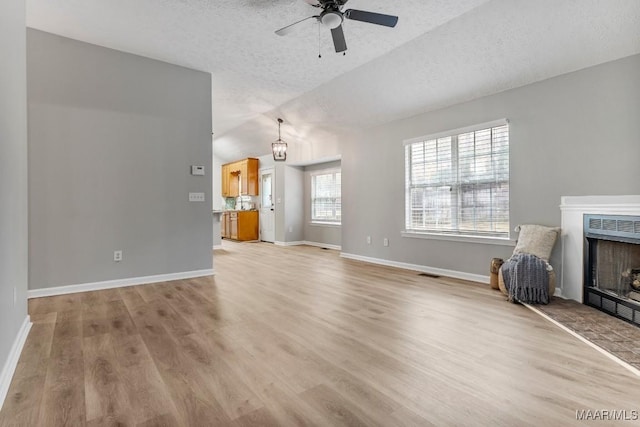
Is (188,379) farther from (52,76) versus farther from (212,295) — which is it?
(52,76)

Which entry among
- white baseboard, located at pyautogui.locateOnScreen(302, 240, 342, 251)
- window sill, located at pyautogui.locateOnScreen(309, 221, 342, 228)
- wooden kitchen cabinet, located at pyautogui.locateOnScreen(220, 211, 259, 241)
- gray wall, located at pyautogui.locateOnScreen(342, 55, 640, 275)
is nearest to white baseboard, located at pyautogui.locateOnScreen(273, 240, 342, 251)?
white baseboard, located at pyautogui.locateOnScreen(302, 240, 342, 251)

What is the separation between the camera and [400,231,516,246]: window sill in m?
4.09

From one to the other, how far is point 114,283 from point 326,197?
16.6 feet

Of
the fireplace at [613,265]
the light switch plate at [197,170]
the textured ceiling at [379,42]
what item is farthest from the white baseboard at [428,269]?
the light switch plate at [197,170]

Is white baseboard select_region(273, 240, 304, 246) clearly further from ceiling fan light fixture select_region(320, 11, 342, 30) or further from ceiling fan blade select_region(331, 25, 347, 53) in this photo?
ceiling fan light fixture select_region(320, 11, 342, 30)

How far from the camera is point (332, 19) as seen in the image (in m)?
2.69

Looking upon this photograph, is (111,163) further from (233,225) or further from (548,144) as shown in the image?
(233,225)

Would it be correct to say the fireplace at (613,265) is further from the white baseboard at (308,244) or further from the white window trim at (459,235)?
the white baseboard at (308,244)

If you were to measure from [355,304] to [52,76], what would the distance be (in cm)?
439

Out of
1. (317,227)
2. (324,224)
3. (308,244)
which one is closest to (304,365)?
(324,224)

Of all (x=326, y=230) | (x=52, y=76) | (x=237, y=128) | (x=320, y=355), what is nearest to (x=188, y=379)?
(x=320, y=355)

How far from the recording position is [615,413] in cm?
158

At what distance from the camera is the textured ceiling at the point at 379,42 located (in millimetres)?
3090

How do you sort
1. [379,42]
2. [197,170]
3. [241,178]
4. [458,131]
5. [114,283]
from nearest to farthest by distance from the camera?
[379,42] → [114,283] → [458,131] → [197,170] → [241,178]
